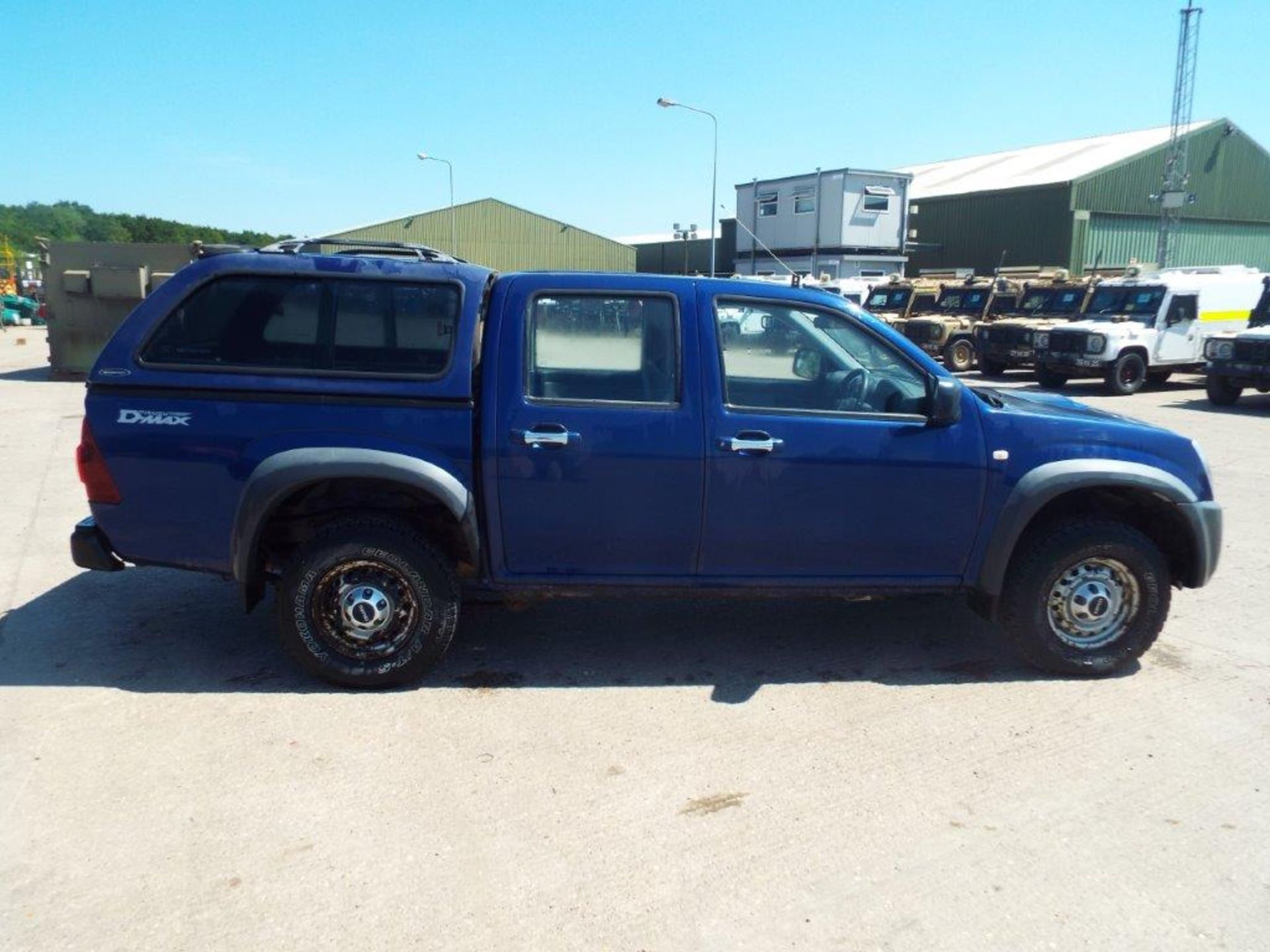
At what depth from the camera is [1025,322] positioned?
20.3 m

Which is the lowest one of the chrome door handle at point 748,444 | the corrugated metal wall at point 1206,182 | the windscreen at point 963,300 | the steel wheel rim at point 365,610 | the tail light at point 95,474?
the steel wheel rim at point 365,610

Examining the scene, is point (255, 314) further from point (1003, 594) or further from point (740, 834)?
point (1003, 594)

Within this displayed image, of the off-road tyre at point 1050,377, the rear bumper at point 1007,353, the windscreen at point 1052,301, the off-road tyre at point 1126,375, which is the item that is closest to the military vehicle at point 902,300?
the windscreen at point 1052,301

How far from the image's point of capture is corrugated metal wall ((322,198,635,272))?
50406 mm

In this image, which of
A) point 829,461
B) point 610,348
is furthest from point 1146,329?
point 610,348

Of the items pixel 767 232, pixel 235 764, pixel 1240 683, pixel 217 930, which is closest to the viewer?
pixel 217 930

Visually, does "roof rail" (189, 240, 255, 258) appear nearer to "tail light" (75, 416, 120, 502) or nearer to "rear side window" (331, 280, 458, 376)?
"rear side window" (331, 280, 458, 376)

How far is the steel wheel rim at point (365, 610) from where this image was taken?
4277 millimetres

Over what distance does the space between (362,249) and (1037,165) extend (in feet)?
161

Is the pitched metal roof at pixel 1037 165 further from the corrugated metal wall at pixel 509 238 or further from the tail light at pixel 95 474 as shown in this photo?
the tail light at pixel 95 474

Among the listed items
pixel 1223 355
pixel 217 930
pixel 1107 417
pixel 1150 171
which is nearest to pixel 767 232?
pixel 1150 171

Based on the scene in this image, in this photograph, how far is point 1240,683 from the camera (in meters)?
4.53

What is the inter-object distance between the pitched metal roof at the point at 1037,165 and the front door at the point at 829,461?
4030cm

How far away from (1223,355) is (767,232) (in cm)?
2808
